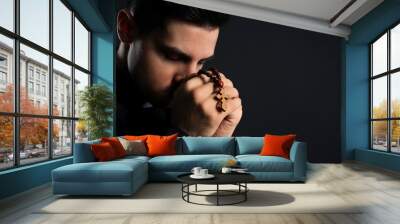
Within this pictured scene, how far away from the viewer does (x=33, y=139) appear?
5.71m

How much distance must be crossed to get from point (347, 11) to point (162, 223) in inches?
223

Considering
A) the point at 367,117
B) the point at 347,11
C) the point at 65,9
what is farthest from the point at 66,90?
the point at 367,117

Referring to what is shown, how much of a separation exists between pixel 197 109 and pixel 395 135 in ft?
13.8

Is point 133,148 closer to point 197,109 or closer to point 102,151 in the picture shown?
point 102,151

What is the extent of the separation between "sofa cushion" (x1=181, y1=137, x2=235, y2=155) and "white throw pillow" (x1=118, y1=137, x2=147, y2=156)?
2.43 ft

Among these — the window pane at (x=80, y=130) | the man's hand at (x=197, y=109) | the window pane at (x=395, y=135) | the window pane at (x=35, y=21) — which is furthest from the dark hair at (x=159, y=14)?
the window pane at (x=395, y=135)

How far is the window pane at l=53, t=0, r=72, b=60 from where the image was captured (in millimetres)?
6547

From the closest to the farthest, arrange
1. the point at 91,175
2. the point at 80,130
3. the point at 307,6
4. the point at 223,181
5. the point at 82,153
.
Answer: the point at 223,181 → the point at 91,175 → the point at 82,153 → the point at 80,130 → the point at 307,6

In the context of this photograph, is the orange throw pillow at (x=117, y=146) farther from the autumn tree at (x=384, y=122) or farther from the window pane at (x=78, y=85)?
the autumn tree at (x=384, y=122)

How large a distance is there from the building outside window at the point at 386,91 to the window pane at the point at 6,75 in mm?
7186

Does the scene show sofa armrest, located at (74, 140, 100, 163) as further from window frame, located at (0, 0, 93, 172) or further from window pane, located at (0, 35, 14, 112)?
window pane, located at (0, 35, 14, 112)

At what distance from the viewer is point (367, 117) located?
9.62 m

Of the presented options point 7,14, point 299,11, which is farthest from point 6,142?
point 299,11

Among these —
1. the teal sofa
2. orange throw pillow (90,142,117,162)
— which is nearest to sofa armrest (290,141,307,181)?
the teal sofa
